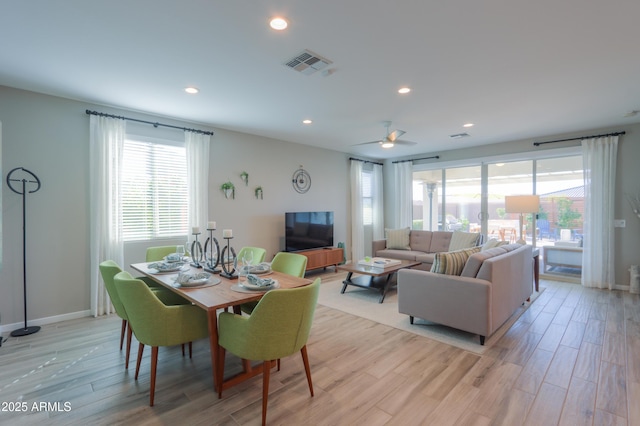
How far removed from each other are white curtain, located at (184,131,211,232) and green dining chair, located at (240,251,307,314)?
202 centimetres

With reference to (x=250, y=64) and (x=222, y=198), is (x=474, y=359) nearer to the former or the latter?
(x=250, y=64)

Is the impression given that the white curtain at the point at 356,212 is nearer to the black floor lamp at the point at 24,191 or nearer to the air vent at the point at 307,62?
the air vent at the point at 307,62

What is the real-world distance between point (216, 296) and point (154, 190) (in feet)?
9.58

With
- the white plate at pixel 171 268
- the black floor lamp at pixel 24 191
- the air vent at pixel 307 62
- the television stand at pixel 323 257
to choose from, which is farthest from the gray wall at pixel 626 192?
the black floor lamp at pixel 24 191

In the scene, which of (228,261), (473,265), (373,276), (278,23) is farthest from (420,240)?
(278,23)

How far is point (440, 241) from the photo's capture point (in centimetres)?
626

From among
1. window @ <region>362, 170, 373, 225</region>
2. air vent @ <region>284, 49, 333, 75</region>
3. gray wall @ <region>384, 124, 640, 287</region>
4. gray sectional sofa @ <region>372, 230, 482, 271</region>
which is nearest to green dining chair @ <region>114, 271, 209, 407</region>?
air vent @ <region>284, 49, 333, 75</region>

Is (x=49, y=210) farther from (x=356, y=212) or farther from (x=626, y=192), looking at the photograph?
(x=626, y=192)

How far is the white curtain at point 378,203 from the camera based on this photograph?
7.97m

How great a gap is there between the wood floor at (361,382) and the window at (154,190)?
143 cm

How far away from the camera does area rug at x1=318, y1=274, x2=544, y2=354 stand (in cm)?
314

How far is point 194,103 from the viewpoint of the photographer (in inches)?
152

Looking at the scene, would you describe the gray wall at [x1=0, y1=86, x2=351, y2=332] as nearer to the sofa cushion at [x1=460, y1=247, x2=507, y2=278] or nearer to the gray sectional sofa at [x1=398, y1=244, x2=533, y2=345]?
the gray sectional sofa at [x1=398, y1=244, x2=533, y2=345]

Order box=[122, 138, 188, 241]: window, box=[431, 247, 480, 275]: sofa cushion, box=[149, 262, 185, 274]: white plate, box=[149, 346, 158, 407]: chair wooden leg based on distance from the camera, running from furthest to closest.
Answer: box=[122, 138, 188, 241]: window → box=[431, 247, 480, 275]: sofa cushion → box=[149, 262, 185, 274]: white plate → box=[149, 346, 158, 407]: chair wooden leg
